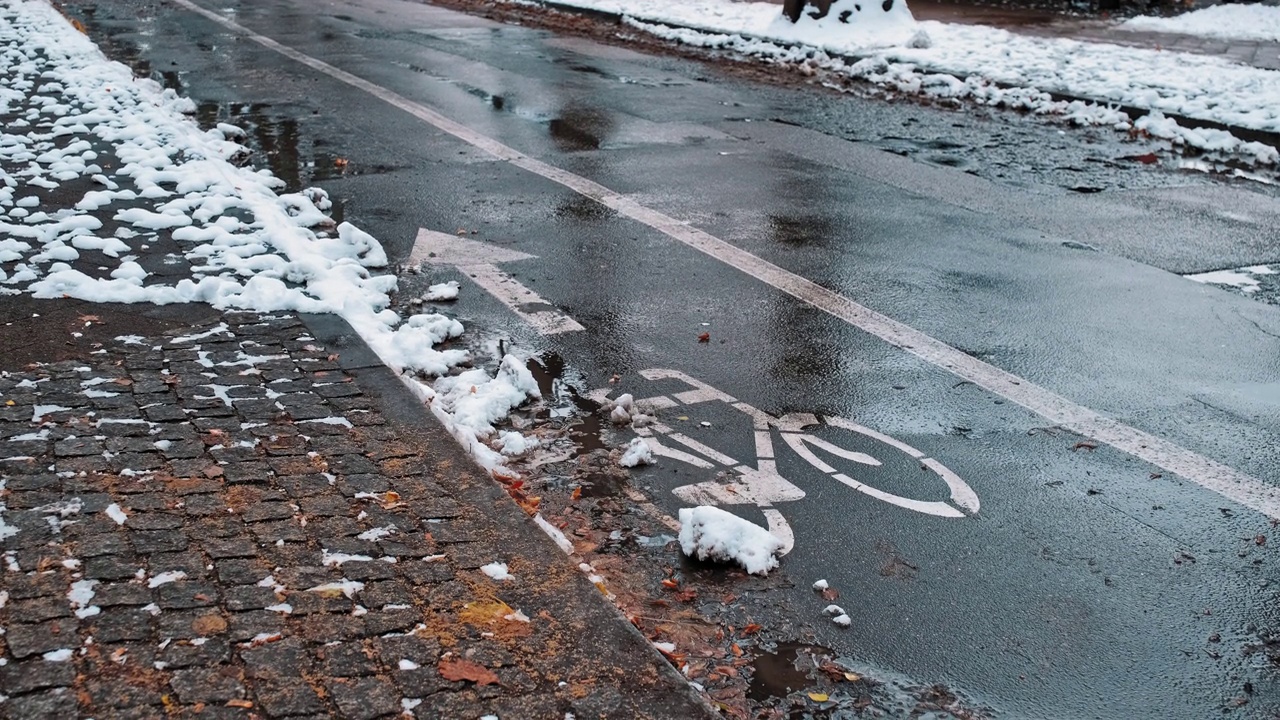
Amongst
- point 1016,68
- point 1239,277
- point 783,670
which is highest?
point 1016,68

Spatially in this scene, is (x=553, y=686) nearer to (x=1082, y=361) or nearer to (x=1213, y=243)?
(x=1082, y=361)

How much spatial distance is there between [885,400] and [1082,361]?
1.16m

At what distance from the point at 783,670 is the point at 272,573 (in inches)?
59.8

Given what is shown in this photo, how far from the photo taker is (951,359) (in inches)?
228

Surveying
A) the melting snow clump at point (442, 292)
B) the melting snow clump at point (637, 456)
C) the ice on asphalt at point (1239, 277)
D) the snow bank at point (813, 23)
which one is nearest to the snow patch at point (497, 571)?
the melting snow clump at point (637, 456)

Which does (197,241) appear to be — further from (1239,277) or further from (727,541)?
(1239,277)

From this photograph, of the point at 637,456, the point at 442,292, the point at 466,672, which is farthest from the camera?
the point at 442,292

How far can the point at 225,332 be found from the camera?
553 cm

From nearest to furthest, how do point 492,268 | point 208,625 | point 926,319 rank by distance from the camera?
point 208,625, point 926,319, point 492,268

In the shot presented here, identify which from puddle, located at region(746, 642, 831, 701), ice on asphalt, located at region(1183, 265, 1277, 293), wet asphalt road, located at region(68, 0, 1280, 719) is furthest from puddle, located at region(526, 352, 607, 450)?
ice on asphalt, located at region(1183, 265, 1277, 293)

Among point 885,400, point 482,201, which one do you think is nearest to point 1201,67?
point 482,201

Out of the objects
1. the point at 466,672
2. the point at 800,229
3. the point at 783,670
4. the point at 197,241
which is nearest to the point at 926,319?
the point at 800,229

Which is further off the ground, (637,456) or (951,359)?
(951,359)

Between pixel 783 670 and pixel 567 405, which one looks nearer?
pixel 783 670
